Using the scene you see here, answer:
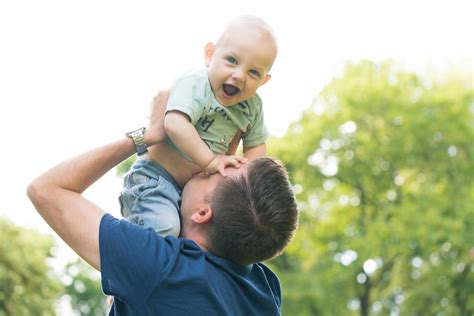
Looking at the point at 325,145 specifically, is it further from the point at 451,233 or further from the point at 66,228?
the point at 66,228

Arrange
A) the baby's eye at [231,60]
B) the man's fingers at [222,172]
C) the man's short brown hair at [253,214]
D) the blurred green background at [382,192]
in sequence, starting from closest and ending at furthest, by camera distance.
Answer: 1. the man's short brown hair at [253,214]
2. the man's fingers at [222,172]
3. the baby's eye at [231,60]
4. the blurred green background at [382,192]

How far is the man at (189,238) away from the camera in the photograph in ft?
9.48

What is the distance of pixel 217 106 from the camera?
350 centimetres

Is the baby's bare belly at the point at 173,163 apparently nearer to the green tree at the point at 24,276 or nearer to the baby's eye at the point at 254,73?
the baby's eye at the point at 254,73

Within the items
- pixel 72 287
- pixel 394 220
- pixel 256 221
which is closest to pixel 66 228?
pixel 256 221

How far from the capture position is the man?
2.89 meters

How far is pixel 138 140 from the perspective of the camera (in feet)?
10.4

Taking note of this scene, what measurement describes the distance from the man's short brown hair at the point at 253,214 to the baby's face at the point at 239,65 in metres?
0.47

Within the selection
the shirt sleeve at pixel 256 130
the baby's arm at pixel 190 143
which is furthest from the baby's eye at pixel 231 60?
the baby's arm at pixel 190 143

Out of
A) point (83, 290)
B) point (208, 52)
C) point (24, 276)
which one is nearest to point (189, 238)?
point (208, 52)

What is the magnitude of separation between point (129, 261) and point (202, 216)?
1.27ft

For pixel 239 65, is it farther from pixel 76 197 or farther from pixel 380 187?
pixel 380 187

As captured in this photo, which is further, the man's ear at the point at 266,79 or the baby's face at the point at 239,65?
the man's ear at the point at 266,79

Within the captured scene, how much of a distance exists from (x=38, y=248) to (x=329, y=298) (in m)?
9.32
